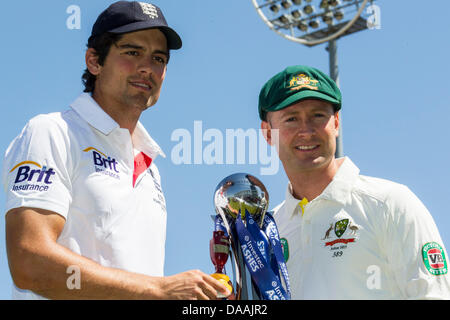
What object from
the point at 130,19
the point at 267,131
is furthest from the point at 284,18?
the point at 130,19

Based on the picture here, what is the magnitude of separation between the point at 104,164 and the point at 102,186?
14cm

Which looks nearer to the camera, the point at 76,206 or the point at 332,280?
the point at 76,206

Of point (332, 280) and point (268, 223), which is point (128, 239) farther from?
point (332, 280)

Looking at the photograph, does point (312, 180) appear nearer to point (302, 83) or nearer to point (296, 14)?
point (302, 83)

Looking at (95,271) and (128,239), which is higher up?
(128,239)

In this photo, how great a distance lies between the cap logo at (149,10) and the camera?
3.70 metres

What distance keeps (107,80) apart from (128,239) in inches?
39.1

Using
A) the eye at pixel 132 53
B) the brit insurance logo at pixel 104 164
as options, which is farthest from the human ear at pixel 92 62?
the brit insurance logo at pixel 104 164

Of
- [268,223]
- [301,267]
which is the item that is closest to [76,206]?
[268,223]

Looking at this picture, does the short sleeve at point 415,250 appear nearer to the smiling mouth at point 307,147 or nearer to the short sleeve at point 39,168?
the smiling mouth at point 307,147

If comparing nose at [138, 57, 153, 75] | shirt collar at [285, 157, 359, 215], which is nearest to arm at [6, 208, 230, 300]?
shirt collar at [285, 157, 359, 215]

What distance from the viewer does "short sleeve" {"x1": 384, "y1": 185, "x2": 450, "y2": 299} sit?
3.21m
